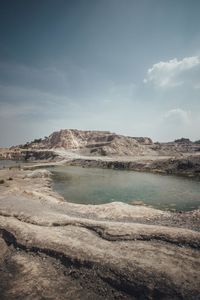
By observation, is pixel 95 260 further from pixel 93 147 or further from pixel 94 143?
pixel 94 143

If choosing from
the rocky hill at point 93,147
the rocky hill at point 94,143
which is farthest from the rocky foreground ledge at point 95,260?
the rocky hill at point 94,143

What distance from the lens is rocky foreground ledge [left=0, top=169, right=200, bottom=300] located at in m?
8.15

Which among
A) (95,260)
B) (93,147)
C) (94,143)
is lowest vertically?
(95,260)

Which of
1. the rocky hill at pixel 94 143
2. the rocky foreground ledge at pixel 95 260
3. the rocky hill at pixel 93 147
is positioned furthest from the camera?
the rocky hill at pixel 94 143

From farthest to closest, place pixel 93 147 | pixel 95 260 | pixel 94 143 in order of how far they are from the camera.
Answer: pixel 94 143 < pixel 93 147 < pixel 95 260

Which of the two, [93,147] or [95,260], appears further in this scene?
[93,147]

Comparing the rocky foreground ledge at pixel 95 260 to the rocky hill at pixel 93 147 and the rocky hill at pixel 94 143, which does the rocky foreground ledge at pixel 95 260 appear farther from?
the rocky hill at pixel 94 143

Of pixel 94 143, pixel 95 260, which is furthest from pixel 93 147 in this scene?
pixel 95 260

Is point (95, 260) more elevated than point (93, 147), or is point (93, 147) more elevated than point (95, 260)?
point (93, 147)

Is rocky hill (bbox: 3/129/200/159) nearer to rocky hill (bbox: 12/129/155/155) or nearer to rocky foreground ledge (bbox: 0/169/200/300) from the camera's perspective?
rocky hill (bbox: 12/129/155/155)

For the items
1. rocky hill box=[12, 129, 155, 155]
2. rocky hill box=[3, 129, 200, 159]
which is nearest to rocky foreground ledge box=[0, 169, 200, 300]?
rocky hill box=[3, 129, 200, 159]

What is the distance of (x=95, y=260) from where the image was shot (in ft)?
32.0

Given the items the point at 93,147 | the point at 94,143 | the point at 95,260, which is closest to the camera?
the point at 95,260

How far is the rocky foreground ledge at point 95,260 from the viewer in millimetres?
8148
